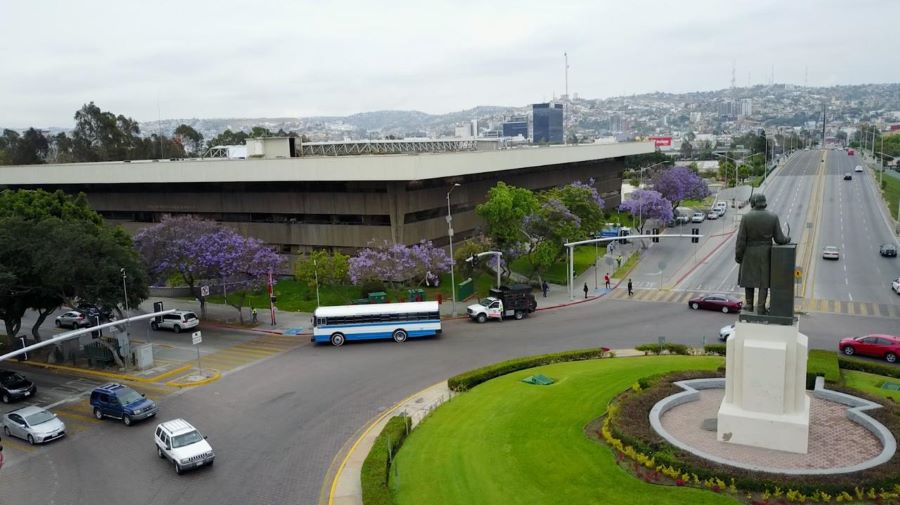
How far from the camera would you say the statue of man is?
20.4 m

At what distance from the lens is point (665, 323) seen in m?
39.9

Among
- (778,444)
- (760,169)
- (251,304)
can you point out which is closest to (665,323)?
(778,444)

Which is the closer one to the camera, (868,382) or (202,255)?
(868,382)

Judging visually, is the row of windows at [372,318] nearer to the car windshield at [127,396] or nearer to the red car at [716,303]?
the car windshield at [127,396]

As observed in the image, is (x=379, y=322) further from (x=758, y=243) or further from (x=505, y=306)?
(x=758, y=243)

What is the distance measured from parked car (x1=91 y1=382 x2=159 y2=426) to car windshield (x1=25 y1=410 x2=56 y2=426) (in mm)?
1911

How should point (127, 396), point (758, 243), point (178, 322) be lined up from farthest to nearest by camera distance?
point (178, 322), point (127, 396), point (758, 243)

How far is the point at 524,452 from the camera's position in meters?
21.0

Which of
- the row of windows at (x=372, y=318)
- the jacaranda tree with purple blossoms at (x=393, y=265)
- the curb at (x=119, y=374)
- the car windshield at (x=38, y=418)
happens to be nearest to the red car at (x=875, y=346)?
the row of windows at (x=372, y=318)

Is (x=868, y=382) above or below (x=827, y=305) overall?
above

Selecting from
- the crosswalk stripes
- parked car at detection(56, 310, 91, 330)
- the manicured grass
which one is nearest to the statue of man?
the manicured grass

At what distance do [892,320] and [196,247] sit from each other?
1694 inches

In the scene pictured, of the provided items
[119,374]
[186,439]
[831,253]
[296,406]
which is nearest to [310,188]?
[119,374]

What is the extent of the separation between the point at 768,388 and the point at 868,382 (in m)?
11.3
